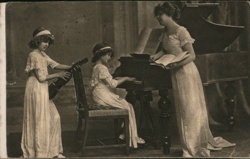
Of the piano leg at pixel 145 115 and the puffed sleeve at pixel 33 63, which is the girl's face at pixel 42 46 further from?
the piano leg at pixel 145 115

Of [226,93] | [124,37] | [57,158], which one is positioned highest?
[124,37]

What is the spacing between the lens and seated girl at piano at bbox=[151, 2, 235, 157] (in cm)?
605

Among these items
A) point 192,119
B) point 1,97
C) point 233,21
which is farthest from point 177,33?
point 1,97

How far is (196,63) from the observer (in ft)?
21.0

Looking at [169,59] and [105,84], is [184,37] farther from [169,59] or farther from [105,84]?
[105,84]

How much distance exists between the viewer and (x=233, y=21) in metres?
7.23

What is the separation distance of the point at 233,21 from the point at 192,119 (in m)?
1.74

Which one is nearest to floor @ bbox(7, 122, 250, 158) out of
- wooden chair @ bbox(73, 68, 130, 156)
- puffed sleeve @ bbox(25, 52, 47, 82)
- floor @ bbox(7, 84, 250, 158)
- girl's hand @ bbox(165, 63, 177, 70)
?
floor @ bbox(7, 84, 250, 158)

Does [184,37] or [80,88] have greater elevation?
[184,37]

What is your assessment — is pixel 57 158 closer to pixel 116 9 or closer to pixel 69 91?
pixel 69 91

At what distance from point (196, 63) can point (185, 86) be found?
429 mm

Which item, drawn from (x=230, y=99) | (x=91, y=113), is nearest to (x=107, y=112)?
(x=91, y=113)

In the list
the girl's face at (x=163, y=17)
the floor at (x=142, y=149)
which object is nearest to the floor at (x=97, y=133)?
the floor at (x=142, y=149)

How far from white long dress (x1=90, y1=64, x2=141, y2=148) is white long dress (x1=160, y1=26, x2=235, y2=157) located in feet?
1.69
